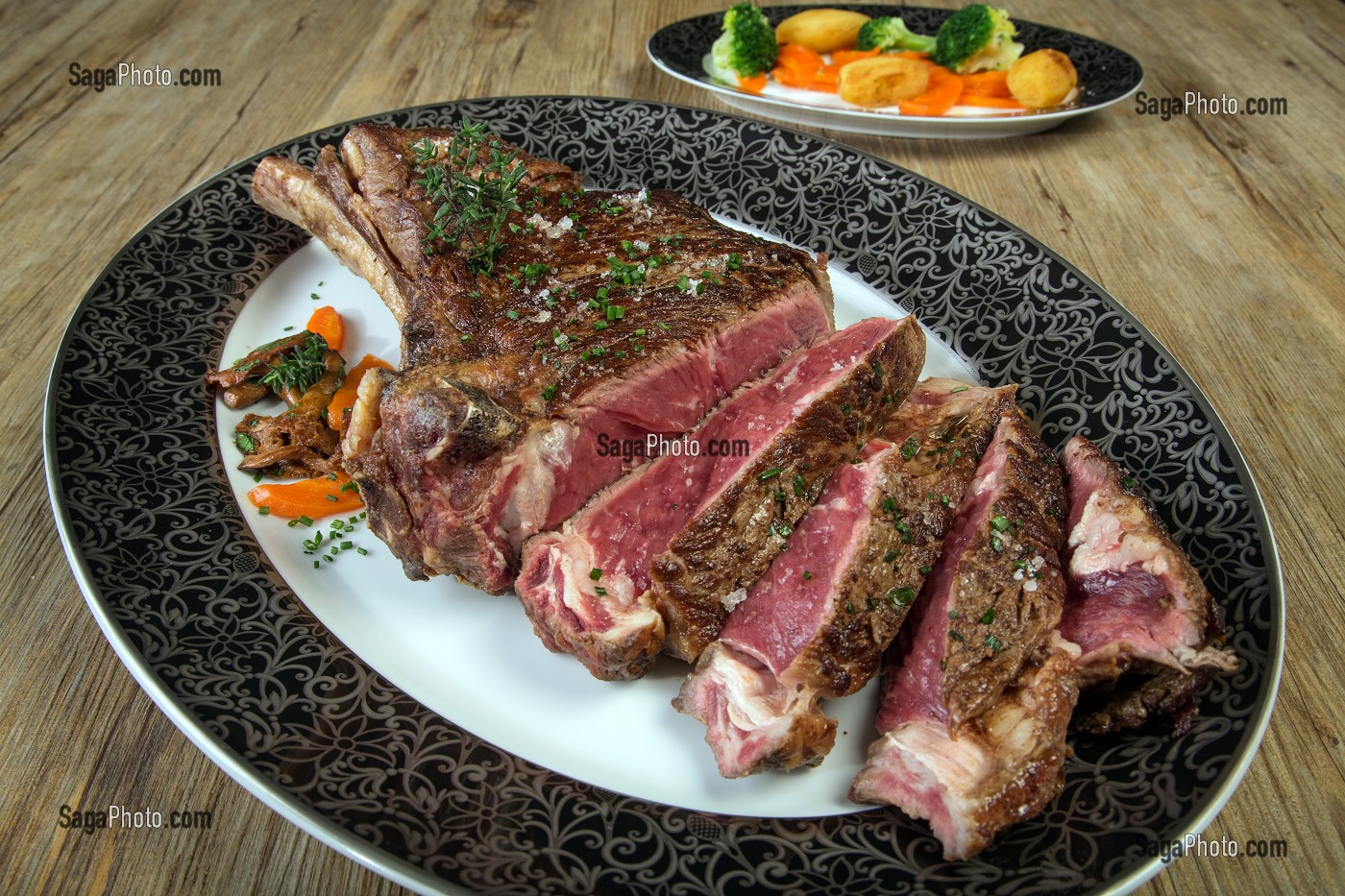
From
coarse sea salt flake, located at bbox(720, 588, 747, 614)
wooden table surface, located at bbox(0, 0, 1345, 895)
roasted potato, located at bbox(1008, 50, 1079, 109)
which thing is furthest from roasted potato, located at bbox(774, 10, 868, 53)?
A: coarse sea salt flake, located at bbox(720, 588, 747, 614)

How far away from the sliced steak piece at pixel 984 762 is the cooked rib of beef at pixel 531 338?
121 centimetres

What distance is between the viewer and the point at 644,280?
10.3 feet

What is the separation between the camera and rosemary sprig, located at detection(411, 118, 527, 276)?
128 inches

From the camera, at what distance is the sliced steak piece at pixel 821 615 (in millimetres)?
2420

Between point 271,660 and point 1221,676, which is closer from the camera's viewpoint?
point 1221,676

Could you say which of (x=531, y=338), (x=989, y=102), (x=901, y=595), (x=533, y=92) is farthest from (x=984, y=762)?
(x=533, y=92)

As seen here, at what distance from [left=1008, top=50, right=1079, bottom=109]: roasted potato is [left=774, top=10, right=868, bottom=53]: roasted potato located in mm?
1064

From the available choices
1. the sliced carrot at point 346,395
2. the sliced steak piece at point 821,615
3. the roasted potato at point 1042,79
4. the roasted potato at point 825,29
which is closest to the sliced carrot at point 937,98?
the roasted potato at point 1042,79

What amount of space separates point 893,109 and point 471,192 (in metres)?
2.97

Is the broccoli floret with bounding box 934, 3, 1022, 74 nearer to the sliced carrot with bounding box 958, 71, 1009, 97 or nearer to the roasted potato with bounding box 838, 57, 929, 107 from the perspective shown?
the sliced carrot with bounding box 958, 71, 1009, 97

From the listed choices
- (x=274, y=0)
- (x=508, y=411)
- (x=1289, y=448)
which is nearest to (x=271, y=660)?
(x=508, y=411)

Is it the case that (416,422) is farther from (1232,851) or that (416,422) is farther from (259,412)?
(1232,851)

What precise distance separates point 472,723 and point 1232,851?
7.28 ft

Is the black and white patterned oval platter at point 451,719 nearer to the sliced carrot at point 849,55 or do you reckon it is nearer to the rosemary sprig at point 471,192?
the rosemary sprig at point 471,192
